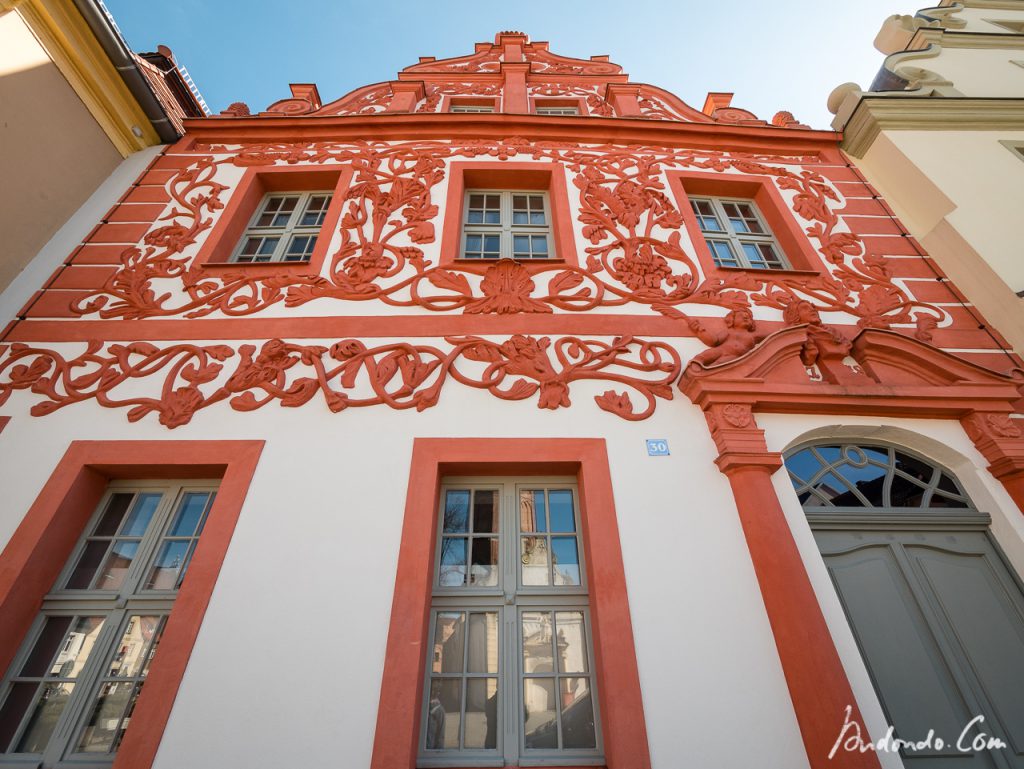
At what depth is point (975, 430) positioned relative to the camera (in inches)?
147

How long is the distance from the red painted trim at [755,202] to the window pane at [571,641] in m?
3.63

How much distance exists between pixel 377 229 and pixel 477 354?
212 centimetres

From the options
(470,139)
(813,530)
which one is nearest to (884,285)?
(813,530)

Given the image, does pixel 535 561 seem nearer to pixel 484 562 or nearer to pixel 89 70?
pixel 484 562

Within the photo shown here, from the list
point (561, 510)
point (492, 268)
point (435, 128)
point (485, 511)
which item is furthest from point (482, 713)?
point (435, 128)

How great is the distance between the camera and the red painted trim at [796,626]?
254 cm

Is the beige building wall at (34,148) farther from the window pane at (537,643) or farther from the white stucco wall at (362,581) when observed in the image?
the window pane at (537,643)

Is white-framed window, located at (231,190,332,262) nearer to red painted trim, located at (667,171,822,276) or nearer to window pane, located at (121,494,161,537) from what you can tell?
window pane, located at (121,494,161,537)

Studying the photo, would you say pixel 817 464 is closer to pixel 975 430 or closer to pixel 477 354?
pixel 975 430

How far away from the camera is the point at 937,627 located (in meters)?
3.12

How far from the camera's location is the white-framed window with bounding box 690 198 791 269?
17.6ft

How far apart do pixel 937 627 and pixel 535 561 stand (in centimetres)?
278

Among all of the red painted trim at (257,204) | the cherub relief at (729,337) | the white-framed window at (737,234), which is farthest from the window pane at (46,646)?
the white-framed window at (737,234)

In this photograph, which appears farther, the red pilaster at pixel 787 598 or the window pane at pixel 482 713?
the window pane at pixel 482 713
